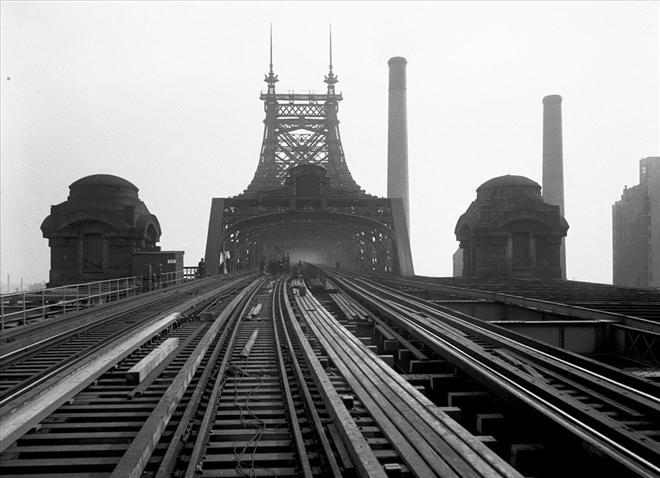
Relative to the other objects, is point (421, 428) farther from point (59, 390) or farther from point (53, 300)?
point (53, 300)

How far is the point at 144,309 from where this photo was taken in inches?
494

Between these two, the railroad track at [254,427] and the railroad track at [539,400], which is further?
the railroad track at [539,400]

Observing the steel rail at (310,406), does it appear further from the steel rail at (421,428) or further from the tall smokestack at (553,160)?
the tall smokestack at (553,160)

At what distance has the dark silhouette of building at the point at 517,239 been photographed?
96.9 feet

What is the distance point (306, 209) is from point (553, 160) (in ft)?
93.8

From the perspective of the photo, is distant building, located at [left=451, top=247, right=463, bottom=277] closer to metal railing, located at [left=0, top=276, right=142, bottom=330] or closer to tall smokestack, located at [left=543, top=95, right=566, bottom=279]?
tall smokestack, located at [left=543, top=95, right=566, bottom=279]

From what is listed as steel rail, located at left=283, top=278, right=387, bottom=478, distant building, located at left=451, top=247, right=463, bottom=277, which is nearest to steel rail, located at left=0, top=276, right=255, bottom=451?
steel rail, located at left=283, top=278, right=387, bottom=478

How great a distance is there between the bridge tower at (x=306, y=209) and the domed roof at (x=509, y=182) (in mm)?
6382

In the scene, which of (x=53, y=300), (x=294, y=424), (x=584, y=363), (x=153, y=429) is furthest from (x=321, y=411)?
(x=53, y=300)

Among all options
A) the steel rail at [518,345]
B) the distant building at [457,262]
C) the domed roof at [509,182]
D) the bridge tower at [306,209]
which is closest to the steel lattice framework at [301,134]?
the bridge tower at [306,209]

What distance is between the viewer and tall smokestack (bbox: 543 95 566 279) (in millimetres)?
48281

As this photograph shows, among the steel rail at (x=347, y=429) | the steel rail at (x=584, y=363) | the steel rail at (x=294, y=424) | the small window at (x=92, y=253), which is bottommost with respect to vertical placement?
the steel rail at (x=294, y=424)

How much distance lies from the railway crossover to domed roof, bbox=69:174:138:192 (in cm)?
2268

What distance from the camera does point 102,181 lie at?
93.2 ft
